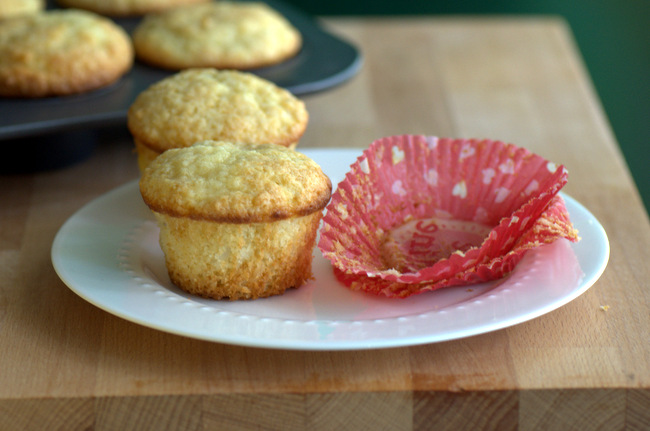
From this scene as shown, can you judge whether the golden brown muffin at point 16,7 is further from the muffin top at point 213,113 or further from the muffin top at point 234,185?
the muffin top at point 234,185

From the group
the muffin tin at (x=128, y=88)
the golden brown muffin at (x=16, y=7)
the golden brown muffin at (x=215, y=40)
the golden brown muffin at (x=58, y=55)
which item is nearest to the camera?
the muffin tin at (x=128, y=88)

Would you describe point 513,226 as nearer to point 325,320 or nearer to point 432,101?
point 325,320

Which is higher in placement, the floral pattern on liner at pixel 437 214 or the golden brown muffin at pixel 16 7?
the floral pattern on liner at pixel 437 214

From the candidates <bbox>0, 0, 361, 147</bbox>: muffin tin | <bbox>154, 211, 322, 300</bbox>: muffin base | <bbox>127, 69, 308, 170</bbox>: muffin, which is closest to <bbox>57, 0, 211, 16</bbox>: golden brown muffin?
<bbox>0, 0, 361, 147</bbox>: muffin tin

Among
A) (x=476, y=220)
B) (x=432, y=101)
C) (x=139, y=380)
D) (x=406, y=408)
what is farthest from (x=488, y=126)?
(x=139, y=380)

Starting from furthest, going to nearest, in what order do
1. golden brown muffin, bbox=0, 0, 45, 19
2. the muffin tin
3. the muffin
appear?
golden brown muffin, bbox=0, 0, 45, 19 → the muffin tin → the muffin

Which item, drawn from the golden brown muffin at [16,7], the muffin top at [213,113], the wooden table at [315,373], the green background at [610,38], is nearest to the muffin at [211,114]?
the muffin top at [213,113]

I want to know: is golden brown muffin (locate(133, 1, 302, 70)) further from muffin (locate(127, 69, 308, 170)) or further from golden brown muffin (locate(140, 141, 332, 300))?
golden brown muffin (locate(140, 141, 332, 300))

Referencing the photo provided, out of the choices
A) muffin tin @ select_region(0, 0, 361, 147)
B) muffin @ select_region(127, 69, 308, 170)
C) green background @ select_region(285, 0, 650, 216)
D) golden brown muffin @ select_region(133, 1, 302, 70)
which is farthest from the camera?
green background @ select_region(285, 0, 650, 216)
